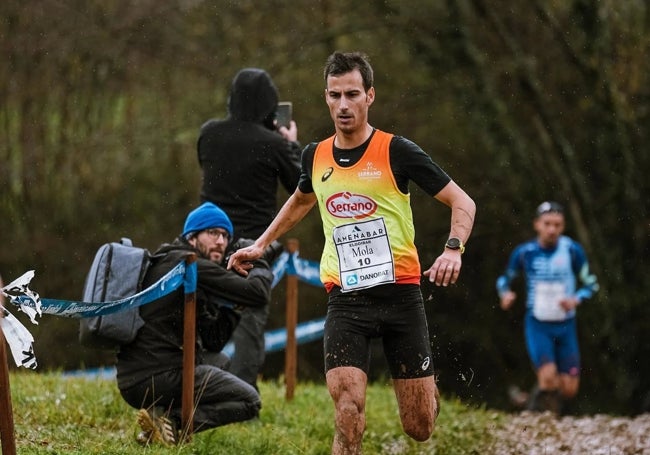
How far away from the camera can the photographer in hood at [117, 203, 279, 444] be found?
24.5 ft

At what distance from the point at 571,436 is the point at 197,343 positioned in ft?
13.5

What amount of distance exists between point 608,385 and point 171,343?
1344 centimetres

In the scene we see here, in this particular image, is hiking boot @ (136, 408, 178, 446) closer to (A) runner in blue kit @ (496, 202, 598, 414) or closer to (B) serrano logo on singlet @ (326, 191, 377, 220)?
(B) serrano logo on singlet @ (326, 191, 377, 220)

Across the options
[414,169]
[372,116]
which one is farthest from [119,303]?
[372,116]

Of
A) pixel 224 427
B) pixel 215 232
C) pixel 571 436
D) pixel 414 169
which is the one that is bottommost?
pixel 571 436

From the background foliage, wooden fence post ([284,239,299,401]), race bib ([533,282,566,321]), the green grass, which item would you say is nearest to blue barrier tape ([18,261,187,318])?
the green grass

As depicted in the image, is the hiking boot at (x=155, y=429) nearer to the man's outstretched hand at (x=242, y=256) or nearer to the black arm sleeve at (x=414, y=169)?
the man's outstretched hand at (x=242, y=256)

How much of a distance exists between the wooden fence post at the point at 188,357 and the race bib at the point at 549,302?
6.74 m

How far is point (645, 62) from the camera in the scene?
1848 centimetres

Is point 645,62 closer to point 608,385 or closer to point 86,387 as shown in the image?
point 608,385

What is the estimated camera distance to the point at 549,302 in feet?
44.2

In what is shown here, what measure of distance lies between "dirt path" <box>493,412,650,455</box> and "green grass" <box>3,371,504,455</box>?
208mm

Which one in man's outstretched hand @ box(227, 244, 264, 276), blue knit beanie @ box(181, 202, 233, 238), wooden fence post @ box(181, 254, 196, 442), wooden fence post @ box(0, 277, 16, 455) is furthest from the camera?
blue knit beanie @ box(181, 202, 233, 238)

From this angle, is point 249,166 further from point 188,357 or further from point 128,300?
point 128,300
